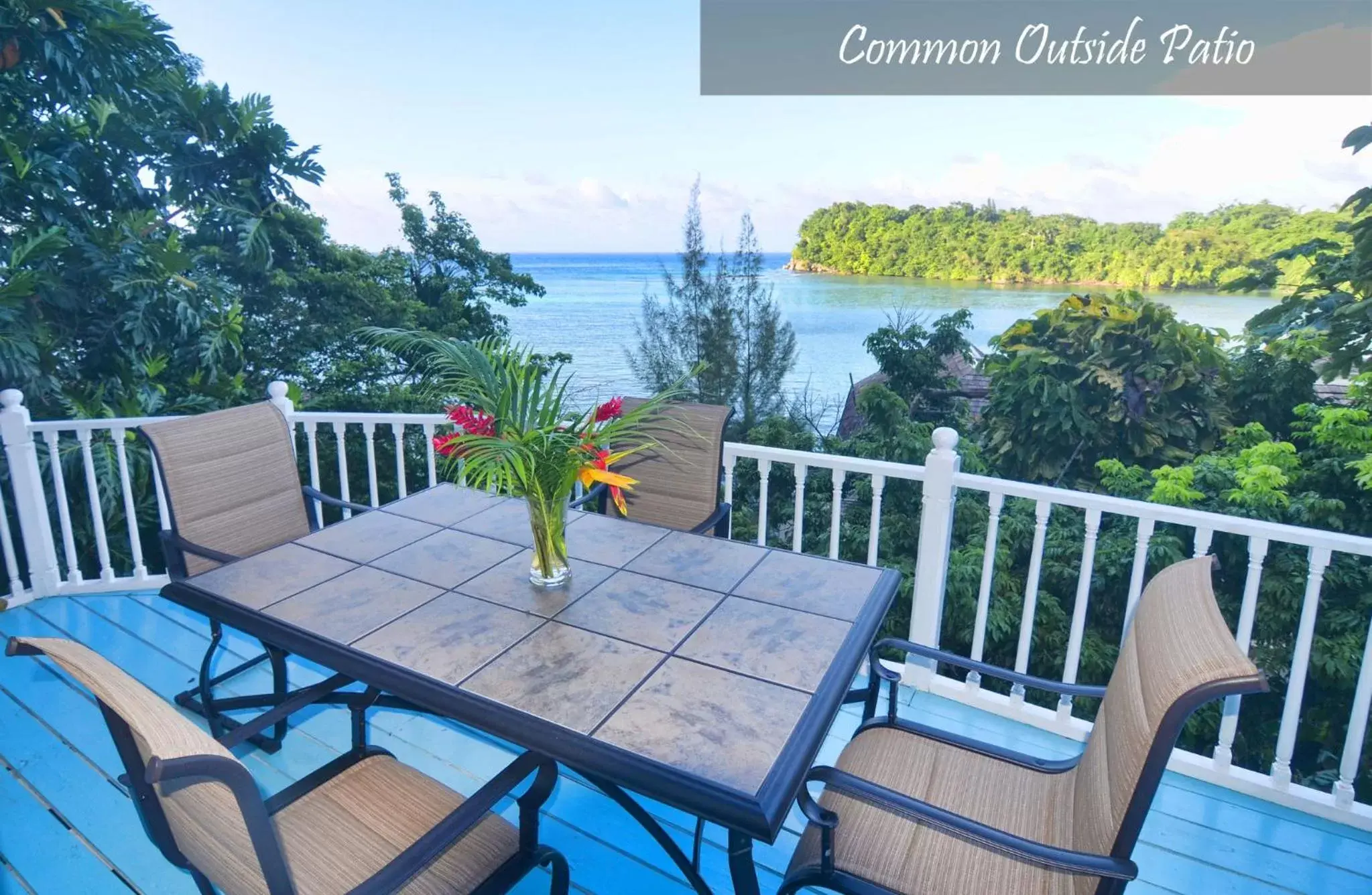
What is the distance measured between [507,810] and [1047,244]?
1299 cm

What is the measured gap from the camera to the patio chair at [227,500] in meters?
2.35

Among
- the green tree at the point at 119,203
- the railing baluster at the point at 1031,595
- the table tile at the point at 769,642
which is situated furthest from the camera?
the green tree at the point at 119,203

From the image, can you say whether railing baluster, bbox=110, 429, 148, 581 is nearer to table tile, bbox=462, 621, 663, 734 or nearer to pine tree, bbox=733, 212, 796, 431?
table tile, bbox=462, 621, 663, 734

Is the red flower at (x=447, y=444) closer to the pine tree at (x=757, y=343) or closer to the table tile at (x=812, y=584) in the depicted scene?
the table tile at (x=812, y=584)

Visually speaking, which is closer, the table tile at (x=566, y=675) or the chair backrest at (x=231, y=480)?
the table tile at (x=566, y=675)

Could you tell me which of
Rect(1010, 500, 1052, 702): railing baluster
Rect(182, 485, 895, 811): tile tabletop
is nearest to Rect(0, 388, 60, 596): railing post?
Rect(182, 485, 895, 811): tile tabletop

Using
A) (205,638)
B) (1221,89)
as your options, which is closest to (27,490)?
(205,638)

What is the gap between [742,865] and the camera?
1.20m

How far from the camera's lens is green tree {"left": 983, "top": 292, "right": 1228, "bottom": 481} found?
19.8 feet

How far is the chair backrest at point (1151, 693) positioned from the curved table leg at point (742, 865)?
0.55m

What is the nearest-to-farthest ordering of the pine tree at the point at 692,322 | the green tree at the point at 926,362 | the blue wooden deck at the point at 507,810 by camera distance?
the blue wooden deck at the point at 507,810
the green tree at the point at 926,362
the pine tree at the point at 692,322

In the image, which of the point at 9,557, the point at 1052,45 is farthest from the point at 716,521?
the point at 1052,45

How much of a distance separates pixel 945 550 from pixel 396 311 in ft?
29.6

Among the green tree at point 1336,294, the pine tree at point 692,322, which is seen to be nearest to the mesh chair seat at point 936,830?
the green tree at point 1336,294
